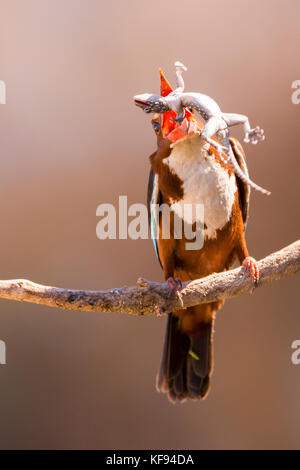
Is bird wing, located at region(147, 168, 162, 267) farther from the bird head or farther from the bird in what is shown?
the bird head

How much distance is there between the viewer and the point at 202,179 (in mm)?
1793

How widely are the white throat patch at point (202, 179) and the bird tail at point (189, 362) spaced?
518 millimetres

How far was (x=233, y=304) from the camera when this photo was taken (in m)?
2.74

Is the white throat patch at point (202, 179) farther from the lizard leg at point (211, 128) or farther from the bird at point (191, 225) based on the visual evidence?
the lizard leg at point (211, 128)

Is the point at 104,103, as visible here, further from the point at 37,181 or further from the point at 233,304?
the point at 233,304

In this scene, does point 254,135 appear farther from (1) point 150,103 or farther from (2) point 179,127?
(2) point 179,127

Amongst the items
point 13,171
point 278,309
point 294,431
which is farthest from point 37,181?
point 294,431

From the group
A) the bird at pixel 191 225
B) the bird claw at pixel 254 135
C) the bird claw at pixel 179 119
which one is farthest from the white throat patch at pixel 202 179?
the bird claw at pixel 254 135

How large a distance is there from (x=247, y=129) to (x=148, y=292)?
0.50 m

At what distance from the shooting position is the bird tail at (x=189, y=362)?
2.18m

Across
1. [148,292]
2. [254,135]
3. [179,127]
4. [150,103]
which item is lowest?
[148,292]

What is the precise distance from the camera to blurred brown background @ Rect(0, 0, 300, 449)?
8.45 feet

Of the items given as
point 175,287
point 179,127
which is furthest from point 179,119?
point 175,287

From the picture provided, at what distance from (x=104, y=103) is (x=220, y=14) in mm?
678
